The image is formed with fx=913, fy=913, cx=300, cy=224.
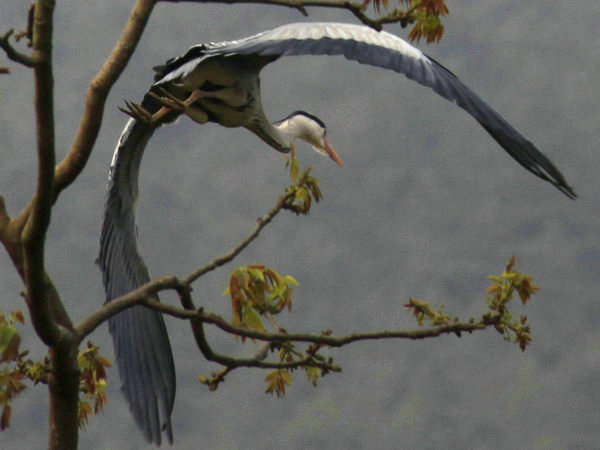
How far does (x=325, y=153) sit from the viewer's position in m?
3.36

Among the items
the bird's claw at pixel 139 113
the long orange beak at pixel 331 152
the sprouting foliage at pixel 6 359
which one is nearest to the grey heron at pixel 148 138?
the bird's claw at pixel 139 113

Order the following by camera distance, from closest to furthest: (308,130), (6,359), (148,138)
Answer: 1. (6,359)
2. (148,138)
3. (308,130)

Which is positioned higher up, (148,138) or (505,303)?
(148,138)

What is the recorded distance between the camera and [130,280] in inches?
105

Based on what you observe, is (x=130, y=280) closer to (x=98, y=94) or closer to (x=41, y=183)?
(x=98, y=94)

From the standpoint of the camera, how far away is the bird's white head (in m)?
3.15

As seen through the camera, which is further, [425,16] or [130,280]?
[130,280]

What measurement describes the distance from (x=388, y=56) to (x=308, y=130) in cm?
115

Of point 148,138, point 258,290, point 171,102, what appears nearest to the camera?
point 258,290

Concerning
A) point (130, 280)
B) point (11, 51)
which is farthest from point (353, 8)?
point (130, 280)

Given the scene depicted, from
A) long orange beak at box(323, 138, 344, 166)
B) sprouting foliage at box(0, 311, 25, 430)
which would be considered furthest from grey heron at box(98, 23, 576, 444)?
sprouting foliage at box(0, 311, 25, 430)

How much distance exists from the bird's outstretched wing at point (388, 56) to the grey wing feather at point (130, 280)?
367mm

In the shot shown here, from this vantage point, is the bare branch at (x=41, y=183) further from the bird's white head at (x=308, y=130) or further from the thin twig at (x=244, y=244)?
the bird's white head at (x=308, y=130)

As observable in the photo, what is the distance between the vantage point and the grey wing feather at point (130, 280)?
2576 millimetres
